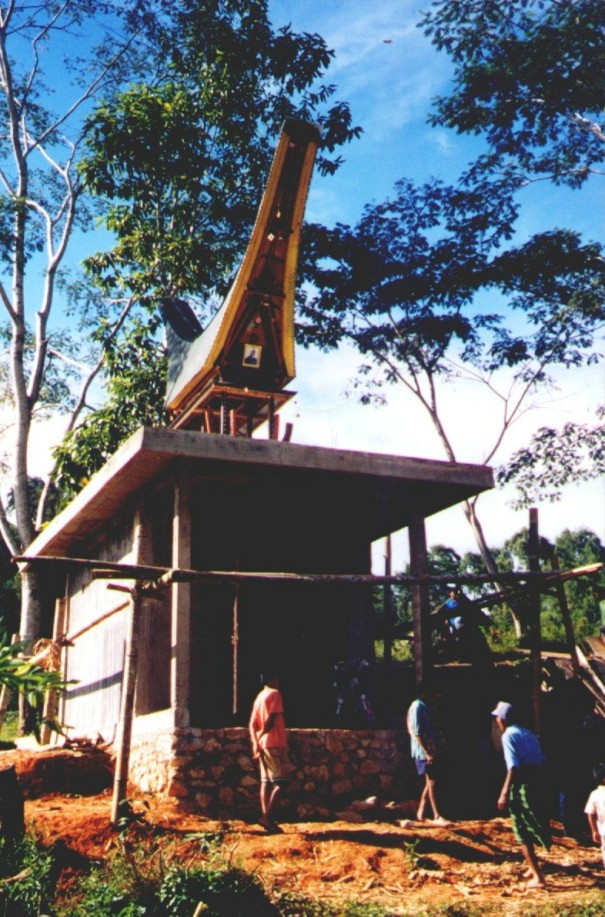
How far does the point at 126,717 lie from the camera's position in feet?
28.7

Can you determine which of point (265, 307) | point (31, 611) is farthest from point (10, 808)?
point (31, 611)

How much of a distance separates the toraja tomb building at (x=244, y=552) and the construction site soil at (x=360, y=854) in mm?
762

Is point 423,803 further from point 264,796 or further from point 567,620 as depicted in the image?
point 567,620

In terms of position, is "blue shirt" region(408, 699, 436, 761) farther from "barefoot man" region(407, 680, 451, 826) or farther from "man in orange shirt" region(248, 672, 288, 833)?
"man in orange shirt" region(248, 672, 288, 833)

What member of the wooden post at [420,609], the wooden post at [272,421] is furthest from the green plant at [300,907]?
the wooden post at [272,421]

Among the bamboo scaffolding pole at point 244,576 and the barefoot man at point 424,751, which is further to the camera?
the barefoot man at point 424,751

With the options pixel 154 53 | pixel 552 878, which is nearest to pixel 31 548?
pixel 552 878

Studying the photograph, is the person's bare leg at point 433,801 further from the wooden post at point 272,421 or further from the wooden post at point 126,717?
the wooden post at point 272,421

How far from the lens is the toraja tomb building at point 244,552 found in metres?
9.71

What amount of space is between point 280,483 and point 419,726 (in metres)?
4.05

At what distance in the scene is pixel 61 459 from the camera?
1909 centimetres

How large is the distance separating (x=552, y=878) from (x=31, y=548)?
10714mm

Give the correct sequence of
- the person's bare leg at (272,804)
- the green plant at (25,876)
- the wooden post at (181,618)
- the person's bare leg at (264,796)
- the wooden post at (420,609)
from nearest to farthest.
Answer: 1. the green plant at (25,876)
2. the person's bare leg at (272,804)
3. the person's bare leg at (264,796)
4. the wooden post at (181,618)
5. the wooden post at (420,609)

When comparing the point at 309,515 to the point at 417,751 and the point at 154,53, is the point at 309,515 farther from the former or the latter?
the point at 154,53
